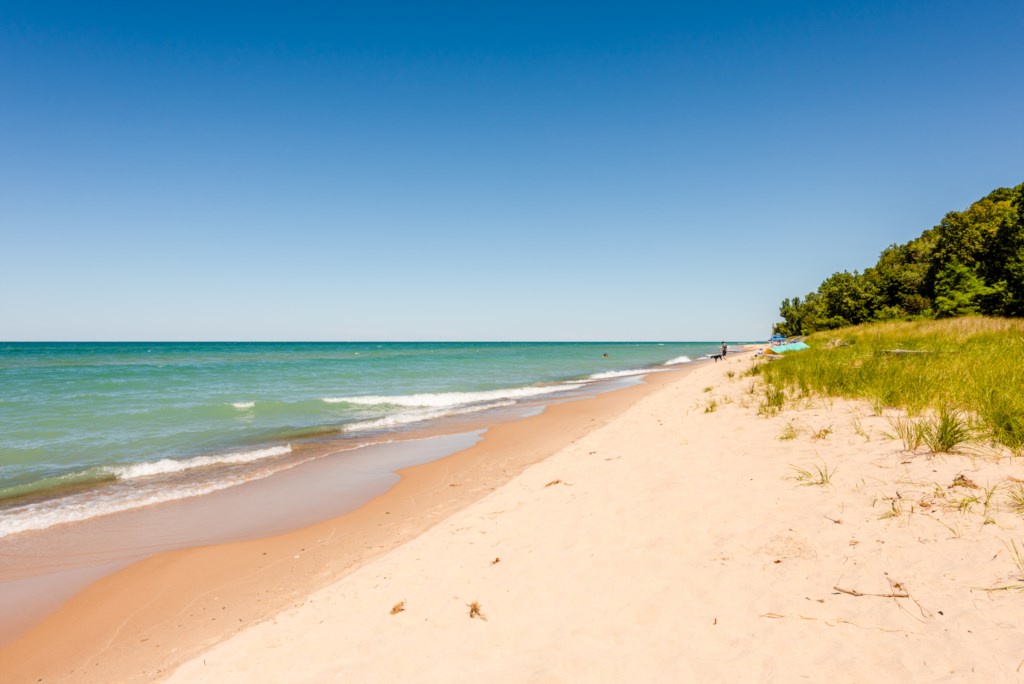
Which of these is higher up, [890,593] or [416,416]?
[890,593]

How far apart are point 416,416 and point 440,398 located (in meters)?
5.15

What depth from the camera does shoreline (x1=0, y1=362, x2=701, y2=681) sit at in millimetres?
5062

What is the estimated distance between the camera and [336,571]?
6434mm

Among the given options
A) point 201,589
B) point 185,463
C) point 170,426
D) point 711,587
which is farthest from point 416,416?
point 711,587

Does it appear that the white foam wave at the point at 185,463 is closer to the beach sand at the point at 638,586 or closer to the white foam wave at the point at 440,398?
the beach sand at the point at 638,586

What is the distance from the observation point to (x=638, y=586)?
4172mm

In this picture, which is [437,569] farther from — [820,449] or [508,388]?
[508,388]

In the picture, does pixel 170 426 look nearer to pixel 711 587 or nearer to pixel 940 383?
pixel 711 587

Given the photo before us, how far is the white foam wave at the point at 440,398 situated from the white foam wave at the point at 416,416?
51.1 inches

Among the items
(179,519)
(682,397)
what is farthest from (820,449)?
(179,519)

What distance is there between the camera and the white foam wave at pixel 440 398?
2252 cm

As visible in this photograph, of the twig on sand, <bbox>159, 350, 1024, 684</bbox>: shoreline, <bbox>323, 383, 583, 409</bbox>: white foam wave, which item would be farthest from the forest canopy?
the twig on sand

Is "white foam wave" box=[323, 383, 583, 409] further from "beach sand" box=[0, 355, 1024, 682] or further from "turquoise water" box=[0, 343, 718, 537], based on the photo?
"beach sand" box=[0, 355, 1024, 682]

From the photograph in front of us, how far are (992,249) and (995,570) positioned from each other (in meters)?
46.1
